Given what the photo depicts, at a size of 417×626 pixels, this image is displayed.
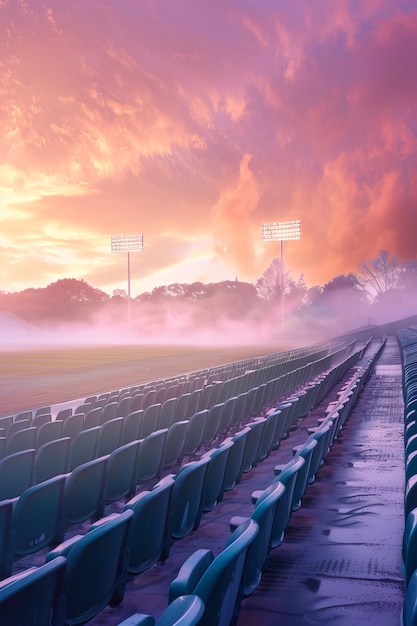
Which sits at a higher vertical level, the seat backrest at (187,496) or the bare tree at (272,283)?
the bare tree at (272,283)

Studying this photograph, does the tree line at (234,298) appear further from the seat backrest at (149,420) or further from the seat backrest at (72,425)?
the seat backrest at (72,425)

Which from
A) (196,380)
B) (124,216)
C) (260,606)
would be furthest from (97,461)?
(124,216)

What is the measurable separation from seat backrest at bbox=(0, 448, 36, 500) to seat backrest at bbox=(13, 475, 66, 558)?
0.72m

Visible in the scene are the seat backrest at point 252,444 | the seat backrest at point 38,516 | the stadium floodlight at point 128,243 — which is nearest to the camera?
the seat backrest at point 38,516

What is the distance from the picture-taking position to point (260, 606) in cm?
261

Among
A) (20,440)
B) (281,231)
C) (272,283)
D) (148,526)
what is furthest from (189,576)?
(272,283)

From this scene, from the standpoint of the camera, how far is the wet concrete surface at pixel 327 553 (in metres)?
2.58

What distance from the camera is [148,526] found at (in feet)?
8.90

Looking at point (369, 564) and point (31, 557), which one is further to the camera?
point (31, 557)

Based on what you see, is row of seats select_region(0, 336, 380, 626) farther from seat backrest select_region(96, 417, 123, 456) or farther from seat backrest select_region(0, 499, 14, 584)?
seat backrest select_region(96, 417, 123, 456)

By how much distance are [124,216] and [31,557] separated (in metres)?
49.3

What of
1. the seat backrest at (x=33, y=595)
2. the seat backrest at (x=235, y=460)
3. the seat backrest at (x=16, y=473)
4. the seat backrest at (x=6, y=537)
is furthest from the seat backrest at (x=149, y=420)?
the seat backrest at (x=33, y=595)

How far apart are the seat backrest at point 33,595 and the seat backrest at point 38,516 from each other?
47.9 inches

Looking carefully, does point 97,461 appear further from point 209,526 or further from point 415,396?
point 415,396
